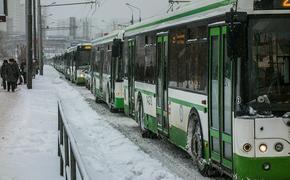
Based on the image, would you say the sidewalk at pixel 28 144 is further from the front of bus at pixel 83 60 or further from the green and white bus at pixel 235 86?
the front of bus at pixel 83 60

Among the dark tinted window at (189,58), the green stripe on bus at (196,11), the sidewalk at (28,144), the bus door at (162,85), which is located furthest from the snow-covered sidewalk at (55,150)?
the green stripe on bus at (196,11)

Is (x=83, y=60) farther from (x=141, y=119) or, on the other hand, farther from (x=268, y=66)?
(x=268, y=66)

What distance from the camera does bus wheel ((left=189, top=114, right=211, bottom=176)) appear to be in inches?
425

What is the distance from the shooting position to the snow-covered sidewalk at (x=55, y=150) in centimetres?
1081

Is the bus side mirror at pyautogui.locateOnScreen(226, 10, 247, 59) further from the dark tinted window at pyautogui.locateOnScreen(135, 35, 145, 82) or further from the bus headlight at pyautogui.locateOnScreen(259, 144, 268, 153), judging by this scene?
the dark tinted window at pyautogui.locateOnScreen(135, 35, 145, 82)

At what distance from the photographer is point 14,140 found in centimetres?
1466

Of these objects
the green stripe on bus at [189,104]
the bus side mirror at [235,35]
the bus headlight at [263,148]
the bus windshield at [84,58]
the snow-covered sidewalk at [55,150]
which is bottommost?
the snow-covered sidewalk at [55,150]

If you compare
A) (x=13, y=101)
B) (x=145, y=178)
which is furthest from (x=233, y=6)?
(x=13, y=101)

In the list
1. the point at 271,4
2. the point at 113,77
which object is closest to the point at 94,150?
the point at 271,4

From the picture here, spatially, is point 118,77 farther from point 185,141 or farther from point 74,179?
point 74,179

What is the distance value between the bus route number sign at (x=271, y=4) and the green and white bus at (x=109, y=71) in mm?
13443

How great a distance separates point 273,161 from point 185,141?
3.46 meters

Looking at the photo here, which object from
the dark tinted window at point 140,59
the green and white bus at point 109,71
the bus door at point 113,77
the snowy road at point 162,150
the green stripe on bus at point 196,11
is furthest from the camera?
the bus door at point 113,77

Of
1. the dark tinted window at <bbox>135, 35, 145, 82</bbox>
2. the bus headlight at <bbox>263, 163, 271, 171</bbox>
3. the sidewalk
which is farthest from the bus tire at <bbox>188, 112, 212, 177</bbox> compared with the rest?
the dark tinted window at <bbox>135, 35, 145, 82</bbox>
